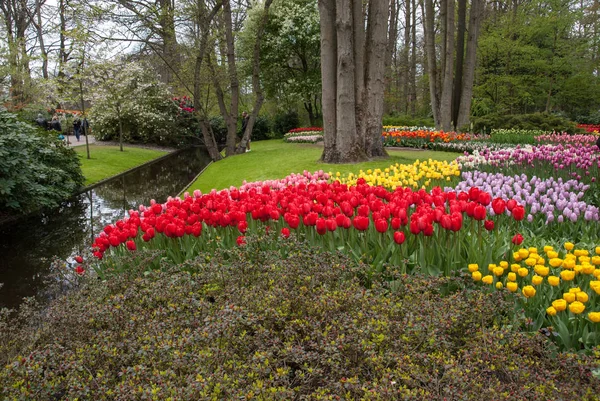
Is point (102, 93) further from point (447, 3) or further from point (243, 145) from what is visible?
point (447, 3)

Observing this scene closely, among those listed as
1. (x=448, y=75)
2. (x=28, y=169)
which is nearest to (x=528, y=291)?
(x=28, y=169)

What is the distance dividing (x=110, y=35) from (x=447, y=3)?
46.5 feet

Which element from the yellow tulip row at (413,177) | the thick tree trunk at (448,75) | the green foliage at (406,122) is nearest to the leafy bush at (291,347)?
the yellow tulip row at (413,177)

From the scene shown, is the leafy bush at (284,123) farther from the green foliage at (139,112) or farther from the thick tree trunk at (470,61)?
the thick tree trunk at (470,61)

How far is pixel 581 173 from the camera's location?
6492mm

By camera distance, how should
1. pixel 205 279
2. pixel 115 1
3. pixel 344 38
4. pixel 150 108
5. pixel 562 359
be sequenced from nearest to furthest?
pixel 562 359
pixel 205 279
pixel 344 38
pixel 115 1
pixel 150 108

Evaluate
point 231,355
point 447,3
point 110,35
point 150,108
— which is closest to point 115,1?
point 110,35

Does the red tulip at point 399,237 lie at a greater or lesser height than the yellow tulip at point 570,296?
greater

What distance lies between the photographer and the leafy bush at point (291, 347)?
210 centimetres

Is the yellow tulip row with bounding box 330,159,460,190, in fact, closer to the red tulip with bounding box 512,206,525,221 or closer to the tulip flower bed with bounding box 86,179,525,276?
the tulip flower bed with bounding box 86,179,525,276

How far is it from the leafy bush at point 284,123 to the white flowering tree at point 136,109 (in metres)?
8.79

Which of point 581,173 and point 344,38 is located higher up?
point 344,38

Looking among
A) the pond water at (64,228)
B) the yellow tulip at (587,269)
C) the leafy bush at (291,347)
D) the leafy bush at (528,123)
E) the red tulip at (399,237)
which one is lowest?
the pond water at (64,228)

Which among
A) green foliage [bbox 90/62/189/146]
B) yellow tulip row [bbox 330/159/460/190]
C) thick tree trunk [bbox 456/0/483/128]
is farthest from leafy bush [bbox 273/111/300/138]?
yellow tulip row [bbox 330/159/460/190]
